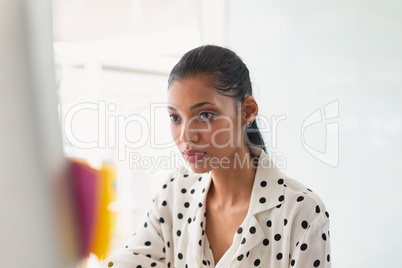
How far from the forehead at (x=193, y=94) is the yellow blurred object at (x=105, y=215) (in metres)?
0.65

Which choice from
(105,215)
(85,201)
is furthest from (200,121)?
(105,215)

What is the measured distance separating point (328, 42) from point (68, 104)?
0.88 m

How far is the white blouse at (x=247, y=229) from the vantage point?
840 millimetres

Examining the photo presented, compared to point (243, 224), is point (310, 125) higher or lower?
higher

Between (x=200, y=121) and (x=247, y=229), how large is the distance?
0.24 meters

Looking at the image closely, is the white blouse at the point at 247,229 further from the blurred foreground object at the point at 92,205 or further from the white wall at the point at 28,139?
the blurred foreground object at the point at 92,205

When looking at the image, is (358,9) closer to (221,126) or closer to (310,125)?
(310,125)

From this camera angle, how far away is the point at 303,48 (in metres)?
1.44

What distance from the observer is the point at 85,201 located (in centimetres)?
123

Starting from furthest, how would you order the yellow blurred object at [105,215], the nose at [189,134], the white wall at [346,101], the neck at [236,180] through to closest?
the yellow blurred object at [105,215] < the white wall at [346,101] < the neck at [236,180] < the nose at [189,134]

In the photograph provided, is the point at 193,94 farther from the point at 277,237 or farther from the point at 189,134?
the point at 277,237

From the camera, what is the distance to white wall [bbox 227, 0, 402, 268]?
115 cm

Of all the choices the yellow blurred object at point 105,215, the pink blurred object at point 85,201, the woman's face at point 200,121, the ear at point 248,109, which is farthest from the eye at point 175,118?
the yellow blurred object at point 105,215

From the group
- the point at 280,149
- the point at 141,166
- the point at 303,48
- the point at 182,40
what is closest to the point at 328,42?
the point at 303,48
